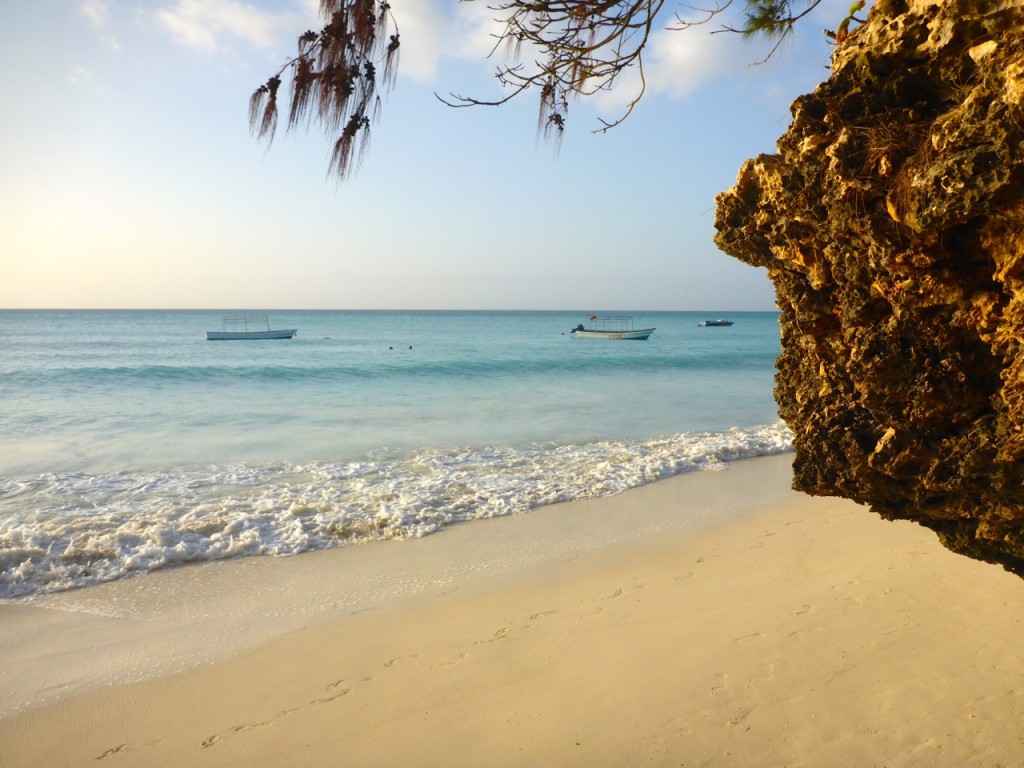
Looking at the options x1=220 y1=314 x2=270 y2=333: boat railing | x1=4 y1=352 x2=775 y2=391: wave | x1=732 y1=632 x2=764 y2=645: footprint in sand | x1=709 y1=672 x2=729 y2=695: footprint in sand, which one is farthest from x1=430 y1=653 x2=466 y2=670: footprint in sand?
x1=220 y1=314 x2=270 y2=333: boat railing

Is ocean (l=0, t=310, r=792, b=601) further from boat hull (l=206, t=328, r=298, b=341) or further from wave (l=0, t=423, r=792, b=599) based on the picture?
boat hull (l=206, t=328, r=298, b=341)

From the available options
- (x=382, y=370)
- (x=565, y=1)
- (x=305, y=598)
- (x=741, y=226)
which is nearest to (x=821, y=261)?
(x=741, y=226)

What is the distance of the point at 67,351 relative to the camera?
3941 centimetres

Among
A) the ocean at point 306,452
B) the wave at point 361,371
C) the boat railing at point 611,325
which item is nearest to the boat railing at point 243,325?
the wave at point 361,371

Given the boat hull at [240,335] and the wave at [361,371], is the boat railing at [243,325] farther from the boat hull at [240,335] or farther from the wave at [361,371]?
the wave at [361,371]

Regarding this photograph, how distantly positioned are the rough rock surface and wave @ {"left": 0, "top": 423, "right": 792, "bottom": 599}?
5077 mm

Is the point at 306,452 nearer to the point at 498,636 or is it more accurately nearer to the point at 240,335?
the point at 498,636

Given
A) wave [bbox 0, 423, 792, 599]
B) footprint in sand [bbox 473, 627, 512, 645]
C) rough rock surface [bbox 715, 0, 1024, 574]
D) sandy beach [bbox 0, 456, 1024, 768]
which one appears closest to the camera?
rough rock surface [bbox 715, 0, 1024, 574]

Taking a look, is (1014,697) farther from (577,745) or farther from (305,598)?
(305,598)

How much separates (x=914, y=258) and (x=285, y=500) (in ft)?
24.5

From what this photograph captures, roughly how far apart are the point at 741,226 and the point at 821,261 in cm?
47

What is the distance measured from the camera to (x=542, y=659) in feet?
14.0

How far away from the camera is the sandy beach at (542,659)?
11.1ft

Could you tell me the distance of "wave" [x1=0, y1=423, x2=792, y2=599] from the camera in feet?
21.3
